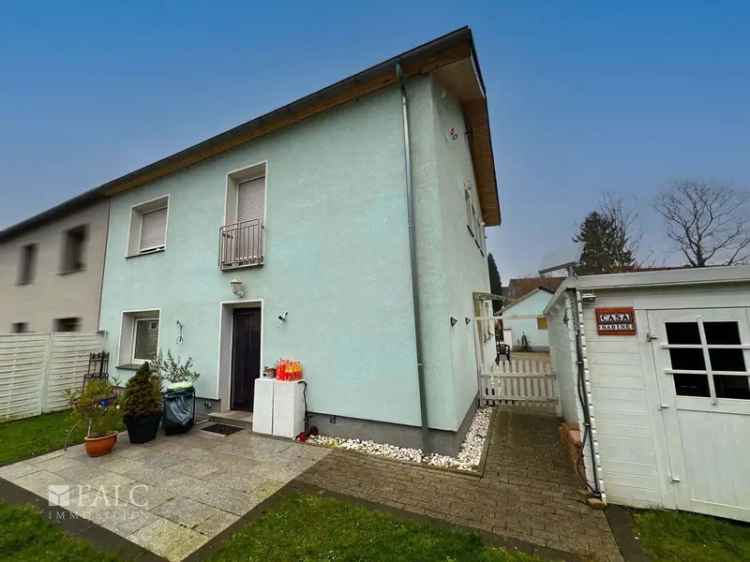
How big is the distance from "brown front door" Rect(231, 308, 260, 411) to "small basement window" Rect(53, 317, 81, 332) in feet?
24.4

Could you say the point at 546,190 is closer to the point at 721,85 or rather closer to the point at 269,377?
the point at 721,85

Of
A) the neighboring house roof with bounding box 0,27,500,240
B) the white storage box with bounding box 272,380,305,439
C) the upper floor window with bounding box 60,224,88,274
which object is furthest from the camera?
the upper floor window with bounding box 60,224,88,274

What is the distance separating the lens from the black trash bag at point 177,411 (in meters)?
5.70

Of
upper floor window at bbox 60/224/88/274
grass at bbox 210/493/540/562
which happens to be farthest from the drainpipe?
upper floor window at bbox 60/224/88/274

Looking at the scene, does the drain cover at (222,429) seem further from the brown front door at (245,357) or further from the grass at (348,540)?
the grass at (348,540)

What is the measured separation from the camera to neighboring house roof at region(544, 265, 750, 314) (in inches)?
115

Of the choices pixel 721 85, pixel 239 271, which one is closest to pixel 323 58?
pixel 239 271

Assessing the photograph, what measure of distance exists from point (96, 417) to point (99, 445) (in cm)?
45

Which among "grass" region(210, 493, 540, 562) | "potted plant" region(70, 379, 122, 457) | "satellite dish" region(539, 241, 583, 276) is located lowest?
"grass" region(210, 493, 540, 562)

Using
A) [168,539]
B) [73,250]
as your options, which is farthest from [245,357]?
[73,250]

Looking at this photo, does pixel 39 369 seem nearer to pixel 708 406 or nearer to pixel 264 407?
pixel 264 407

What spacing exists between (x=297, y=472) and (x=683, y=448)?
4567 millimetres

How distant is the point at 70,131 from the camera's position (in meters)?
16.3

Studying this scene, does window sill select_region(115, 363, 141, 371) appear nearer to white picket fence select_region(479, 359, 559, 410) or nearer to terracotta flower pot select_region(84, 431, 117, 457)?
terracotta flower pot select_region(84, 431, 117, 457)
